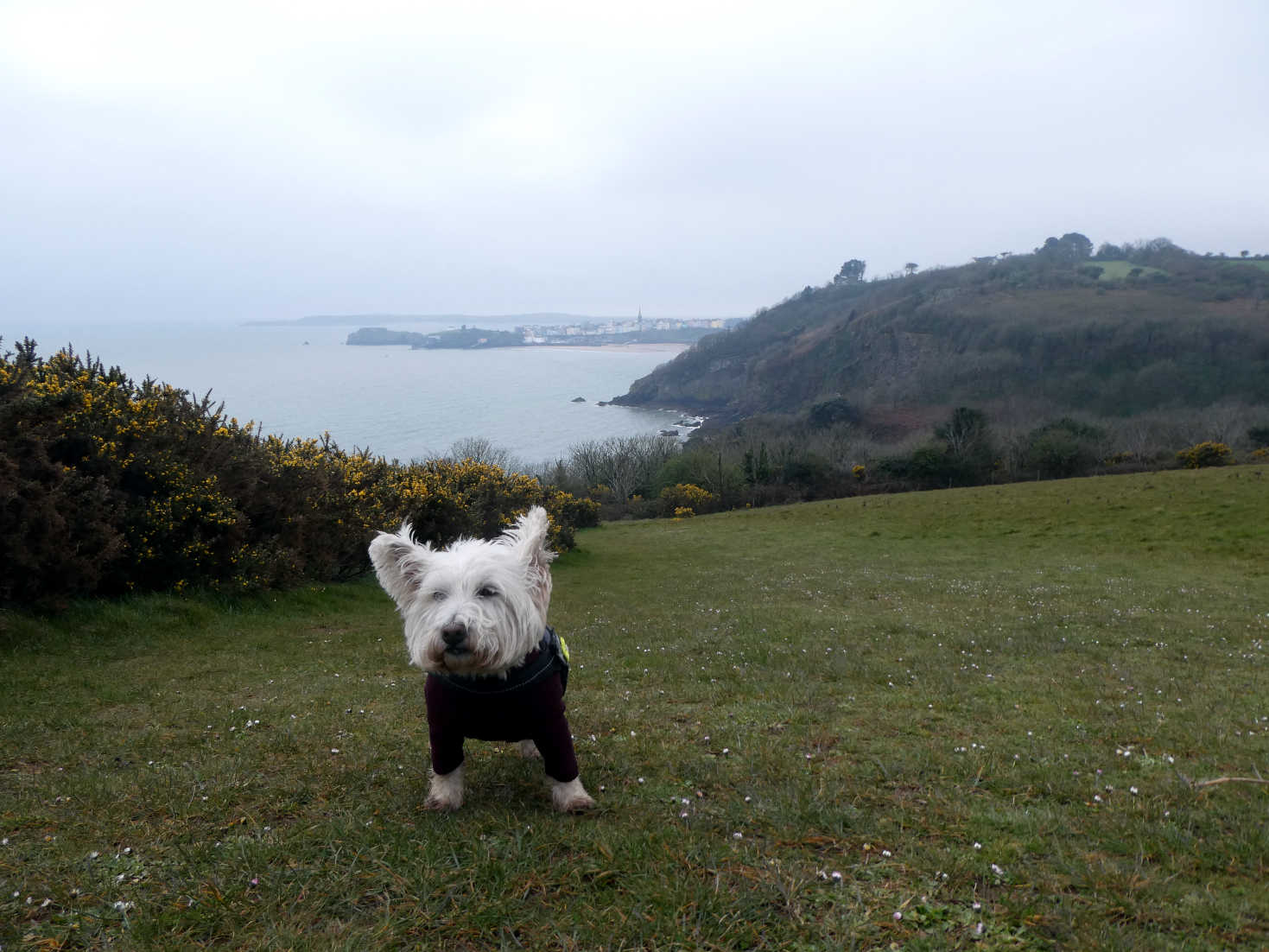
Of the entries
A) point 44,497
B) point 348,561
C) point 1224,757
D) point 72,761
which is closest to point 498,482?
point 348,561

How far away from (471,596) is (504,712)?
770mm

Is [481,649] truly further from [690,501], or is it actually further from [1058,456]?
[1058,456]

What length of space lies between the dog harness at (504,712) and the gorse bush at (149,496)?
9332mm

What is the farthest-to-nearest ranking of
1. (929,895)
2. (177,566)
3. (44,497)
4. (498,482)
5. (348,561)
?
(498,482), (348,561), (177,566), (44,497), (929,895)

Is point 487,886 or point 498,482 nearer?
point 487,886

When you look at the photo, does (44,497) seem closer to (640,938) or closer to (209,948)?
(209,948)

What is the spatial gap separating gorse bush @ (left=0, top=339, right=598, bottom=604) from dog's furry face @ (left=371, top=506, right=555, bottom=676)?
8947 millimetres

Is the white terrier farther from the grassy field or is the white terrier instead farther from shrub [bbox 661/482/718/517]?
shrub [bbox 661/482/718/517]

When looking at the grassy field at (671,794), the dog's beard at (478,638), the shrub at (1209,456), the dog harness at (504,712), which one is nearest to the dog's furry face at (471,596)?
the dog's beard at (478,638)

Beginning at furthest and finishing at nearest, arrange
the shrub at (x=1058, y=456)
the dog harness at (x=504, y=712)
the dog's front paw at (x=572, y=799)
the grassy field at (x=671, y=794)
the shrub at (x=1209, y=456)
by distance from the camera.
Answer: the shrub at (x=1058, y=456)
the shrub at (x=1209, y=456)
the dog's front paw at (x=572, y=799)
the dog harness at (x=504, y=712)
the grassy field at (x=671, y=794)

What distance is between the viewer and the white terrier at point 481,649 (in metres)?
4.46

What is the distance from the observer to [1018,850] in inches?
165

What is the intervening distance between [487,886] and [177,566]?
495 inches

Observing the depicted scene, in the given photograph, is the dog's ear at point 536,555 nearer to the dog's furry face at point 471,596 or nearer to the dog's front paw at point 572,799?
the dog's furry face at point 471,596
